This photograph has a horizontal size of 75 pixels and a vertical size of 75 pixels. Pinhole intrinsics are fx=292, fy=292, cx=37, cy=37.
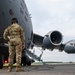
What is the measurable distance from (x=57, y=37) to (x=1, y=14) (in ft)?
25.8

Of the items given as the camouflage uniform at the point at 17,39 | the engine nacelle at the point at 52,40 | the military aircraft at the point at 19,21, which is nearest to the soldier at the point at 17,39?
the camouflage uniform at the point at 17,39

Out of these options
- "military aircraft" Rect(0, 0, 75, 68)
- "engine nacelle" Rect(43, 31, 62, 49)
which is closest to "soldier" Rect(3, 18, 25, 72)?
"military aircraft" Rect(0, 0, 75, 68)

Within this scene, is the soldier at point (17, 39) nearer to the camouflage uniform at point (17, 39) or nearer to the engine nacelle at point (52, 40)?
the camouflage uniform at point (17, 39)

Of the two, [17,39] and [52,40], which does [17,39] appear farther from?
[52,40]

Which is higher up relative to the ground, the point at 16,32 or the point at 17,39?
the point at 16,32

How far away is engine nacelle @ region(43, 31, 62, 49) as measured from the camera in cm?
1914

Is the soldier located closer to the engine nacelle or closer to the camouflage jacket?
the camouflage jacket

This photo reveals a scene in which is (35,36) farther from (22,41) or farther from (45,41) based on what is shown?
(22,41)

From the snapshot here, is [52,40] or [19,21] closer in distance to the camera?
[19,21]

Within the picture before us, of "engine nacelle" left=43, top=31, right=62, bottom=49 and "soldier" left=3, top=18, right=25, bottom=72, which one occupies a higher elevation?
"engine nacelle" left=43, top=31, right=62, bottom=49

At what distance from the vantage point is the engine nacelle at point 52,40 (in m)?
19.1

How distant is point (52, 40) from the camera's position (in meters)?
19.9

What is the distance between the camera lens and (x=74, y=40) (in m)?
23.9

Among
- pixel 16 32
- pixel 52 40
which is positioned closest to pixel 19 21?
pixel 52 40
